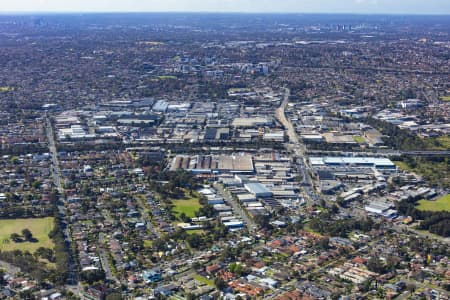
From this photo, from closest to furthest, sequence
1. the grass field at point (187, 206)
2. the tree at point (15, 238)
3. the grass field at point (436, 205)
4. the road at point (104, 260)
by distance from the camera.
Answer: the road at point (104, 260)
the tree at point (15, 238)
the grass field at point (187, 206)
the grass field at point (436, 205)

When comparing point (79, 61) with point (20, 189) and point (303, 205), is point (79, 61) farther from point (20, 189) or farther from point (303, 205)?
point (303, 205)

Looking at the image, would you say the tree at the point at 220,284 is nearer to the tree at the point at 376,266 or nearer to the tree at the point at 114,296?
the tree at the point at 114,296

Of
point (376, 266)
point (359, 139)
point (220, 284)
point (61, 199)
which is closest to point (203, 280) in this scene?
point (220, 284)

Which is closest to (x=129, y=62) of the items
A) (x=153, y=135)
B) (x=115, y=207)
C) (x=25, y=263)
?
(x=153, y=135)

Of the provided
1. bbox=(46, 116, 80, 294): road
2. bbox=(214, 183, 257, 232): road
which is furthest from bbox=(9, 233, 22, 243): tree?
bbox=(214, 183, 257, 232): road

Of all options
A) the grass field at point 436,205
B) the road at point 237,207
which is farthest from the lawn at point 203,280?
the grass field at point 436,205
